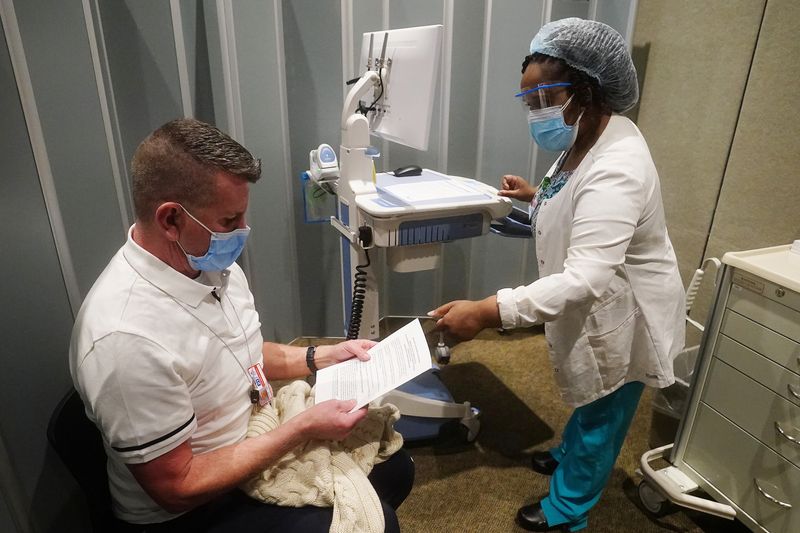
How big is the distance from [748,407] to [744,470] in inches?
7.6

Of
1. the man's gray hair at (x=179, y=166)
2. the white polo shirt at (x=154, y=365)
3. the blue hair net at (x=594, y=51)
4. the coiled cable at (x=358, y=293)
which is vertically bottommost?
the coiled cable at (x=358, y=293)

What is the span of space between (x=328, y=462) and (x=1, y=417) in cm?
62

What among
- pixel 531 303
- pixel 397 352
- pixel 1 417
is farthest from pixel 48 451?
pixel 531 303

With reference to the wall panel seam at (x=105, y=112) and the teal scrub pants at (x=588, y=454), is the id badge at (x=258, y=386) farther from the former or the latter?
the teal scrub pants at (x=588, y=454)

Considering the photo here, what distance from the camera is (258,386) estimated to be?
42.9 inches

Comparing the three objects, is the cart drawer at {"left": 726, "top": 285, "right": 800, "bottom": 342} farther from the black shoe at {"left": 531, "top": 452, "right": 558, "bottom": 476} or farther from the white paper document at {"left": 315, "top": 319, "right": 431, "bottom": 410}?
the white paper document at {"left": 315, "top": 319, "right": 431, "bottom": 410}

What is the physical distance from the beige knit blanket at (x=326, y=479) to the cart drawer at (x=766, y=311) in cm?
110

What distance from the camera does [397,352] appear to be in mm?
1141

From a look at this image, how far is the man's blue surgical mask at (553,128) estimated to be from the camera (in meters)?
1.28

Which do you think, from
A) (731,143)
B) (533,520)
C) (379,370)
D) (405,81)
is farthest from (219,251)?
(731,143)

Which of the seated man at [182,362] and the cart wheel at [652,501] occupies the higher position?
the seated man at [182,362]

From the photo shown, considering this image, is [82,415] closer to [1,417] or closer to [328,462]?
[1,417]

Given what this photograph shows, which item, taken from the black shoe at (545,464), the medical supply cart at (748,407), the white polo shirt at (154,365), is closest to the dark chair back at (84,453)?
the white polo shirt at (154,365)

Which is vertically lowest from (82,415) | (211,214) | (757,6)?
(82,415)
